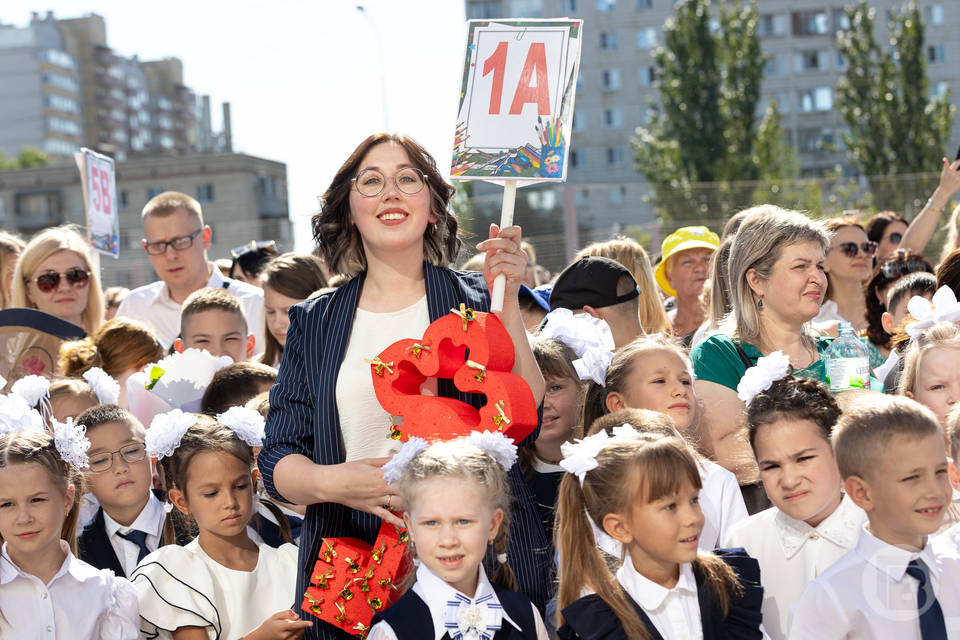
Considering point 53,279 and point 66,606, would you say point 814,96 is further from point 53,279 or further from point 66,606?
point 66,606

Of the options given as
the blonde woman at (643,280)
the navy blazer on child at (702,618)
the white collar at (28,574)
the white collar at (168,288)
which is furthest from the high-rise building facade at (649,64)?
the navy blazer on child at (702,618)

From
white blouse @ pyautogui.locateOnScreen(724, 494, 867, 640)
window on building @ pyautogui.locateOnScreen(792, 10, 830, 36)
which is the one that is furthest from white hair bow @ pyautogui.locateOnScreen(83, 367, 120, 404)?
window on building @ pyautogui.locateOnScreen(792, 10, 830, 36)

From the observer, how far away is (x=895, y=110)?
3219cm

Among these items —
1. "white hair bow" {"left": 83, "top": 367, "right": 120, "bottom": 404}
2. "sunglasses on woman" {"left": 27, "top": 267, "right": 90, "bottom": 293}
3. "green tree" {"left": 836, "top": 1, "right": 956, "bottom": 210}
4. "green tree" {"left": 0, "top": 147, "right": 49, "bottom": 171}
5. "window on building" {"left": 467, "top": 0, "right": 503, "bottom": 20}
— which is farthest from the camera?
"green tree" {"left": 0, "top": 147, "right": 49, "bottom": 171}

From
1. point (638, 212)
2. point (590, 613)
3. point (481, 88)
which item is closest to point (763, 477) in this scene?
point (590, 613)

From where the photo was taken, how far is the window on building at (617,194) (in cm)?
1488

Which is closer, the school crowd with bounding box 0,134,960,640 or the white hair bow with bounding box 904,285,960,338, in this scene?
the school crowd with bounding box 0,134,960,640

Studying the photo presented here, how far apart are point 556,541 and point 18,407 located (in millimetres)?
1977

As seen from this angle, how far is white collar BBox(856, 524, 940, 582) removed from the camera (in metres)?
2.99

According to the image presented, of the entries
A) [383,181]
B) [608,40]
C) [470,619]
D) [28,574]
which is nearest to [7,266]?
[28,574]

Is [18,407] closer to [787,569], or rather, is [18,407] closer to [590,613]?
[590,613]

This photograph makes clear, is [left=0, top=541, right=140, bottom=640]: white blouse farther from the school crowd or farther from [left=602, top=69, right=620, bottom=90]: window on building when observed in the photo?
[left=602, top=69, right=620, bottom=90]: window on building

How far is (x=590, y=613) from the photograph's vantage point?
306 centimetres

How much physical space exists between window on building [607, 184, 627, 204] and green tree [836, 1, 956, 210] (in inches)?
728
